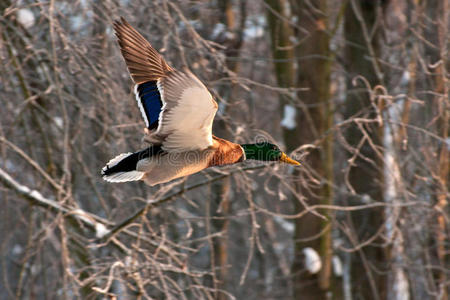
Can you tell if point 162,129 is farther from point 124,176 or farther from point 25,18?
point 25,18

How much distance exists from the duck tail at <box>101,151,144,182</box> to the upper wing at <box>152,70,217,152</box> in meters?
0.27

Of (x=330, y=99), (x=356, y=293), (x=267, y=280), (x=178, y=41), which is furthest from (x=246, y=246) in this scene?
(x=178, y=41)

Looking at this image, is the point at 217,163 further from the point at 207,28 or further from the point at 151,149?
the point at 207,28

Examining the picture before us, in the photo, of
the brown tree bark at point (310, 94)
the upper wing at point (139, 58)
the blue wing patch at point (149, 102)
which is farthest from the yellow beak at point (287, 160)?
the brown tree bark at point (310, 94)

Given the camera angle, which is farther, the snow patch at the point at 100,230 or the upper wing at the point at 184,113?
the snow patch at the point at 100,230

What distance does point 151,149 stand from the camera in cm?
391

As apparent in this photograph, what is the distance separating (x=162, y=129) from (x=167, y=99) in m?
0.26

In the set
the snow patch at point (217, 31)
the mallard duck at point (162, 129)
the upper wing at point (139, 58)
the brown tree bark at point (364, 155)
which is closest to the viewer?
the mallard duck at point (162, 129)

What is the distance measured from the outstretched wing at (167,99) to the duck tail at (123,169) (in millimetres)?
223

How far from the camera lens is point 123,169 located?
4.01 metres

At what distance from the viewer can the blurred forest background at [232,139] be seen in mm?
4430

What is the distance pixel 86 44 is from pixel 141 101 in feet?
3.16

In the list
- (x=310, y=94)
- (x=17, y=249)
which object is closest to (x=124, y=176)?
(x=310, y=94)

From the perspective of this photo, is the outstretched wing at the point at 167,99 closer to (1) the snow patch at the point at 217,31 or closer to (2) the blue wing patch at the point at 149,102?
(2) the blue wing patch at the point at 149,102
